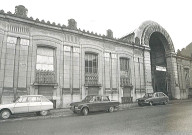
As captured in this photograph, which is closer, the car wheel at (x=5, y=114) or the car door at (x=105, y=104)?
the car wheel at (x=5, y=114)

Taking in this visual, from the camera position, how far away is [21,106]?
1116 centimetres

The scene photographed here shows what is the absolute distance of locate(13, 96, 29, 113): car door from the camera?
11.0 metres

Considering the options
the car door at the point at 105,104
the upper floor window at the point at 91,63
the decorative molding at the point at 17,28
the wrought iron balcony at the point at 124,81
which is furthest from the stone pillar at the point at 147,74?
the decorative molding at the point at 17,28

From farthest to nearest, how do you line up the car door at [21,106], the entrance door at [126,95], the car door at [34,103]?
the entrance door at [126,95], the car door at [34,103], the car door at [21,106]

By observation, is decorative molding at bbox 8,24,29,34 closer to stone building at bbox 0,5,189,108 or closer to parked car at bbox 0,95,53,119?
stone building at bbox 0,5,189,108

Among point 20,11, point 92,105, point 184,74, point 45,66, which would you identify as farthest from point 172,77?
point 20,11

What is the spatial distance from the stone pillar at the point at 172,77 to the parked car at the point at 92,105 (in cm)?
1472

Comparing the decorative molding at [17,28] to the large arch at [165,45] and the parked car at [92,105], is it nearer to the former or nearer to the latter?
the parked car at [92,105]

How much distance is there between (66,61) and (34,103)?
578 centimetres

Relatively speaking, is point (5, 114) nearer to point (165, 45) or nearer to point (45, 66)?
point (45, 66)

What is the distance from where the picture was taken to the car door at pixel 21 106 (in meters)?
11.0

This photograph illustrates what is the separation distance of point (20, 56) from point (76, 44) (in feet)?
17.9

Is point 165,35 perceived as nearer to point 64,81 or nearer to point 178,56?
point 178,56

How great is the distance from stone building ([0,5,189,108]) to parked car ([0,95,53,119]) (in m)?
2.39
